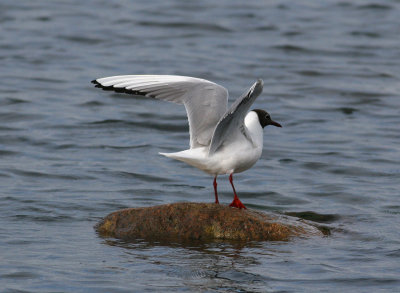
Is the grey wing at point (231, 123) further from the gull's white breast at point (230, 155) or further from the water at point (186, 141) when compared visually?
the water at point (186, 141)

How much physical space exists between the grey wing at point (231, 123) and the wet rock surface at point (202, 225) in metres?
0.68

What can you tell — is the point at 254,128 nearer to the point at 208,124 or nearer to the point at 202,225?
the point at 208,124

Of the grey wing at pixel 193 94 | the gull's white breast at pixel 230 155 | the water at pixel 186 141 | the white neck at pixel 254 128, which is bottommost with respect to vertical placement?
the water at pixel 186 141

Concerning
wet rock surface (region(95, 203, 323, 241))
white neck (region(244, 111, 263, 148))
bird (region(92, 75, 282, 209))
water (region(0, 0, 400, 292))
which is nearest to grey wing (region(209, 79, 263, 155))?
bird (region(92, 75, 282, 209))

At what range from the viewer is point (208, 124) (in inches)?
316

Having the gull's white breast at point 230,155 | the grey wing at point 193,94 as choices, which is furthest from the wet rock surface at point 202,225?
the grey wing at point 193,94

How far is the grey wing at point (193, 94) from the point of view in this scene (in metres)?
7.99

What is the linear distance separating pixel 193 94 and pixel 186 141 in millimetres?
5175

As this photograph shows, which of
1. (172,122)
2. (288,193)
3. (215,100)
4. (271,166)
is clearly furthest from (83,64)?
(215,100)

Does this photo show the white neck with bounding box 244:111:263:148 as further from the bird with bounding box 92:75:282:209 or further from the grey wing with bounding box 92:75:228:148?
the grey wing with bounding box 92:75:228:148

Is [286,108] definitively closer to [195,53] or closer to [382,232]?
[195,53]

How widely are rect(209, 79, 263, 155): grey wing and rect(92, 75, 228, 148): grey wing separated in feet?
0.81

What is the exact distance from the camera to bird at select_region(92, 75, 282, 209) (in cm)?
771

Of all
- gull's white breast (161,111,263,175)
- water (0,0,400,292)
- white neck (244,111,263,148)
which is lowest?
water (0,0,400,292)
